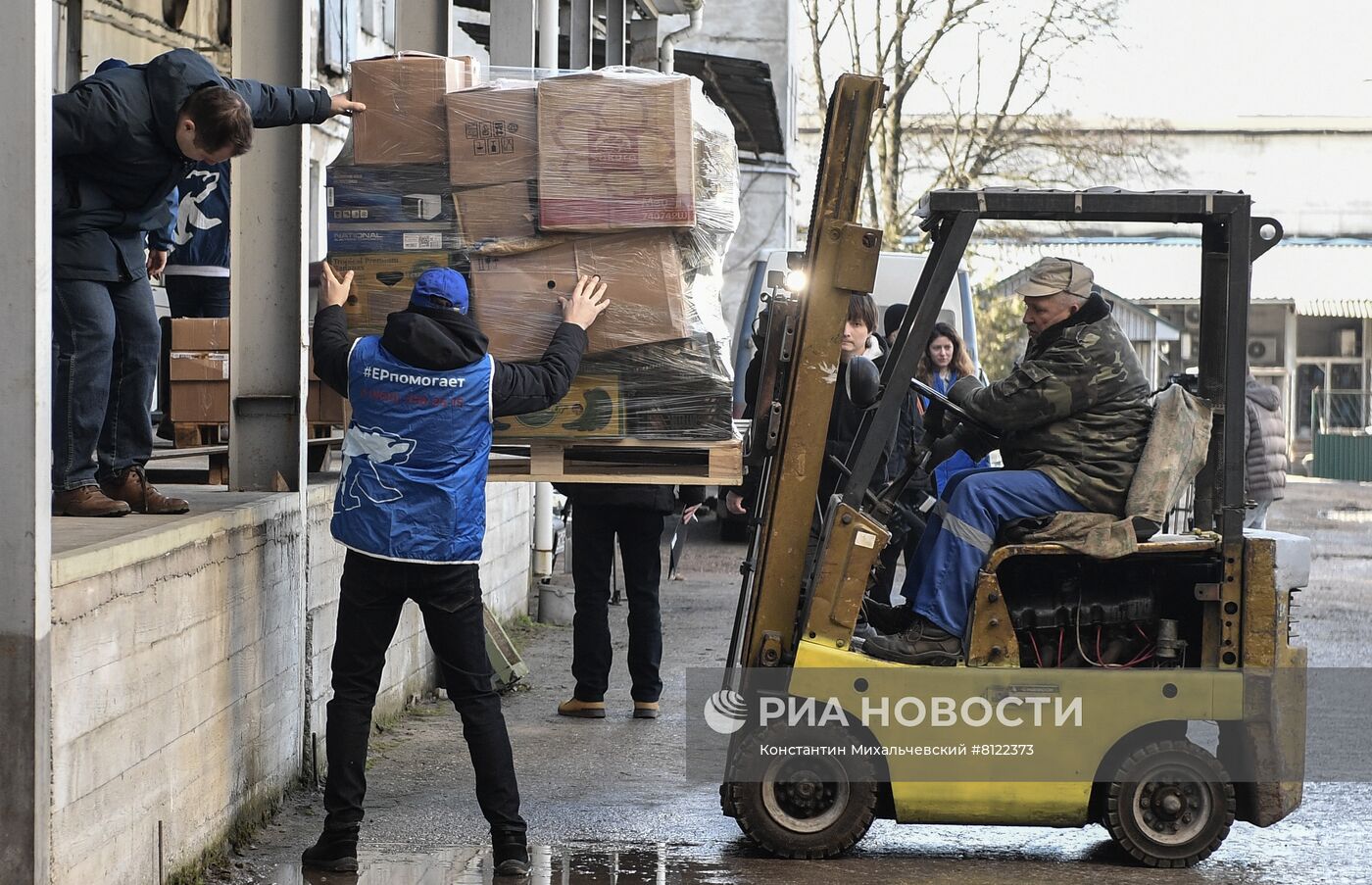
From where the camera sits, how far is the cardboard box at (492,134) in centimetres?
595

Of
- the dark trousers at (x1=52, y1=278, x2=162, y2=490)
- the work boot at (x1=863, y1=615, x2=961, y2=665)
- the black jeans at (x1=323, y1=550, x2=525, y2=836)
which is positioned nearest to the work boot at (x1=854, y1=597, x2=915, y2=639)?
the work boot at (x1=863, y1=615, x2=961, y2=665)

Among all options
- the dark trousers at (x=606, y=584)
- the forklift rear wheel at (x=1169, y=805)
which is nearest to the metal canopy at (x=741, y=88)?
the dark trousers at (x=606, y=584)

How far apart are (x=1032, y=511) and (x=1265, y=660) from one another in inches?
36.6

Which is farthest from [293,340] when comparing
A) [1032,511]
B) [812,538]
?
[1032,511]

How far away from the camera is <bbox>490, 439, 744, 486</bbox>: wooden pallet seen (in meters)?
6.10

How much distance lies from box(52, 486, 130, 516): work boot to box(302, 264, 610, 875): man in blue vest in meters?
0.75

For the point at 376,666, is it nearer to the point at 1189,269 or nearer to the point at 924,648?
the point at 924,648

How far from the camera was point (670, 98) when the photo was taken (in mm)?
5824

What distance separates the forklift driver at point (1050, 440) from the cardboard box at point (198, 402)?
3.41 meters

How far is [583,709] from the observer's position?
8273 millimetres

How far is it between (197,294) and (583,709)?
2.80 meters

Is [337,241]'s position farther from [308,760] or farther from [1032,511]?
[1032,511]

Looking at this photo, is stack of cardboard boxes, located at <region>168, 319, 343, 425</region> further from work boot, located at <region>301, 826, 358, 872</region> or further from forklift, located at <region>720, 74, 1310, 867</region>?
forklift, located at <region>720, 74, 1310, 867</region>

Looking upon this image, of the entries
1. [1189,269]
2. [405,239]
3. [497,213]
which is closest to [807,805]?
[497,213]
